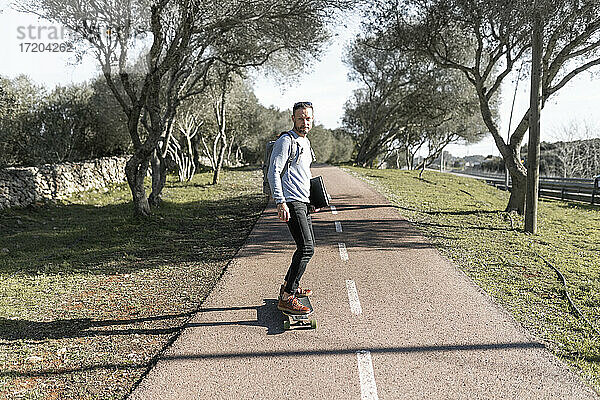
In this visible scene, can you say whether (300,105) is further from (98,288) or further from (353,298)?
(98,288)

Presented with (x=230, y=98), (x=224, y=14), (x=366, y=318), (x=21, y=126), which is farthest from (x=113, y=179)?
(x=366, y=318)

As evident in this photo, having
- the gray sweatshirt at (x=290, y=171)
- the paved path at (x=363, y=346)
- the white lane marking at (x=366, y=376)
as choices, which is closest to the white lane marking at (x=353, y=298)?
the paved path at (x=363, y=346)

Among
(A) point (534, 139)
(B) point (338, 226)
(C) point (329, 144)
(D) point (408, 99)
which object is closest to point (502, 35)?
(A) point (534, 139)

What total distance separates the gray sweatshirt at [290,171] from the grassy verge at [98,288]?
1.93 m

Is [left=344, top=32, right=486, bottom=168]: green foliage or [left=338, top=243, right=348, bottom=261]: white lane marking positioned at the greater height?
[left=344, top=32, right=486, bottom=168]: green foliage

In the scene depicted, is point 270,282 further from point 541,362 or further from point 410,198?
point 410,198

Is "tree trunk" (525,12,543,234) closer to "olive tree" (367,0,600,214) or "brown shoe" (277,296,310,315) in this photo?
"olive tree" (367,0,600,214)

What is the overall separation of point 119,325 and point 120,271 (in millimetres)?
2712

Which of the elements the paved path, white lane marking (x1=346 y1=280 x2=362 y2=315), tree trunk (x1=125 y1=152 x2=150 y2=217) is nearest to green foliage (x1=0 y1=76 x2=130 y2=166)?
tree trunk (x1=125 y1=152 x2=150 y2=217)

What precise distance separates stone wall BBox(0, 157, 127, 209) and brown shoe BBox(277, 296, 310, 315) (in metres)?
12.0

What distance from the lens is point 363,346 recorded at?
4.80 m

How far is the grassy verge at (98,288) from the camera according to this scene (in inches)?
179

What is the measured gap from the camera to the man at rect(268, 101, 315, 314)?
17.0 ft

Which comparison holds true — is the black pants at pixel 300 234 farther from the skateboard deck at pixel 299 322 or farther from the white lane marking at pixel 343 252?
the white lane marking at pixel 343 252
